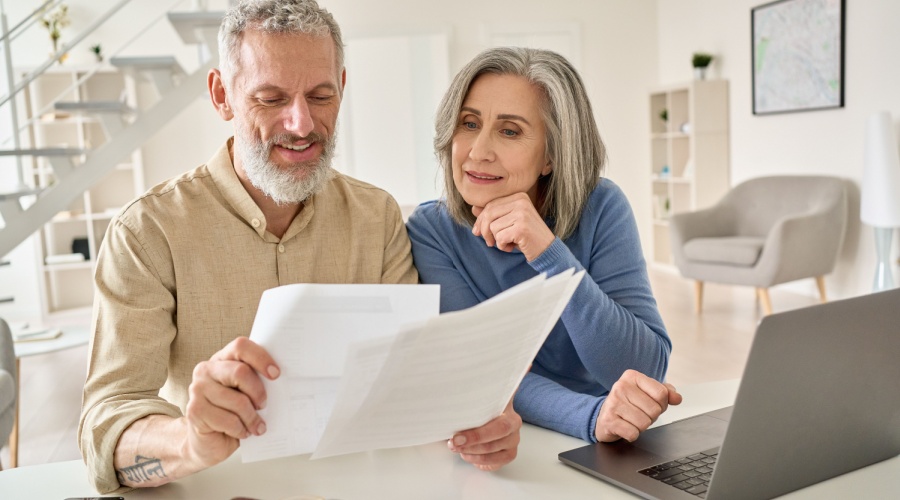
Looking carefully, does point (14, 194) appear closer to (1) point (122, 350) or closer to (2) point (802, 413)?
(1) point (122, 350)

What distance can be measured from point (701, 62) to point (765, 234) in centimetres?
181

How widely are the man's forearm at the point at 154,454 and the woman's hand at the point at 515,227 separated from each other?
26.2 inches

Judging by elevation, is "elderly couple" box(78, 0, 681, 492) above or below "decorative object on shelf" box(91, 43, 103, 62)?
below

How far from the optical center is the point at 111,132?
4.93 metres

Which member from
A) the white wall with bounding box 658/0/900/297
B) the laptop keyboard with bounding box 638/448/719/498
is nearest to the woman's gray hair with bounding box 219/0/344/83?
the laptop keyboard with bounding box 638/448/719/498

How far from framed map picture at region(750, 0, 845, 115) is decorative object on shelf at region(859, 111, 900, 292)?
2.92 feet

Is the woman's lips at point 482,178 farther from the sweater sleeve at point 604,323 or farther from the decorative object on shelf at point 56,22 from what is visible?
the decorative object on shelf at point 56,22

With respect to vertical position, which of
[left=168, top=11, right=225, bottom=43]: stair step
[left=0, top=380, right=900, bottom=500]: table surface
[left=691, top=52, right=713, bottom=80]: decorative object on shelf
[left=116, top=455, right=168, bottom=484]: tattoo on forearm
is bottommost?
[left=0, top=380, right=900, bottom=500]: table surface

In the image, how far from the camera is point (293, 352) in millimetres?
878

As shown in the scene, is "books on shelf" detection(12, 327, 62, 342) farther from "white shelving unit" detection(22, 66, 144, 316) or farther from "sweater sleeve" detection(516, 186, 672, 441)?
"sweater sleeve" detection(516, 186, 672, 441)

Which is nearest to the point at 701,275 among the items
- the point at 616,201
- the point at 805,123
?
the point at 805,123

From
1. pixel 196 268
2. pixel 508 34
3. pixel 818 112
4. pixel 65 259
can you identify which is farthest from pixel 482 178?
pixel 508 34

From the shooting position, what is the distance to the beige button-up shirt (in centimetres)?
125

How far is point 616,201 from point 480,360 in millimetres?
893
